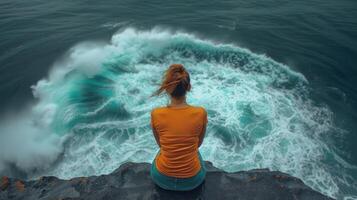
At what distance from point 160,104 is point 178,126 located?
23.9 ft

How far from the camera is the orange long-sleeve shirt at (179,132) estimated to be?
4.22 metres

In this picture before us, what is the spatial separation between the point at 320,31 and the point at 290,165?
37.4ft

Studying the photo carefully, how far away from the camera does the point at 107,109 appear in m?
11.0

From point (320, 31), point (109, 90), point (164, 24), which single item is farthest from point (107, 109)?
point (320, 31)

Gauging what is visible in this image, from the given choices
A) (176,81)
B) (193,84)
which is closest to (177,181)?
(176,81)

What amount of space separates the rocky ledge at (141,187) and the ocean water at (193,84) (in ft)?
7.43

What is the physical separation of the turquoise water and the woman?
4589mm

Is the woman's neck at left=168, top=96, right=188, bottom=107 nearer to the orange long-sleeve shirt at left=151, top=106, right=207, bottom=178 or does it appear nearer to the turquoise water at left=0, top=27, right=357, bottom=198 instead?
the orange long-sleeve shirt at left=151, top=106, right=207, bottom=178

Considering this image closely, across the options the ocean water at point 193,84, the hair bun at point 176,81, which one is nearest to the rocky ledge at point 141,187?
the hair bun at point 176,81

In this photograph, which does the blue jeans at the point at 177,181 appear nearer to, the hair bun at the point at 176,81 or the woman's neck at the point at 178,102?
the woman's neck at the point at 178,102

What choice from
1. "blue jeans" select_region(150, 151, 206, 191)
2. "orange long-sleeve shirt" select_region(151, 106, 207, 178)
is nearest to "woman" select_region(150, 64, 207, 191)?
"orange long-sleeve shirt" select_region(151, 106, 207, 178)

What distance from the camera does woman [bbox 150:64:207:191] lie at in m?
4.16

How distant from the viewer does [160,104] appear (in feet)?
37.6

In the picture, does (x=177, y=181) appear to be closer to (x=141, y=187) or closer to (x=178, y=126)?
(x=178, y=126)
